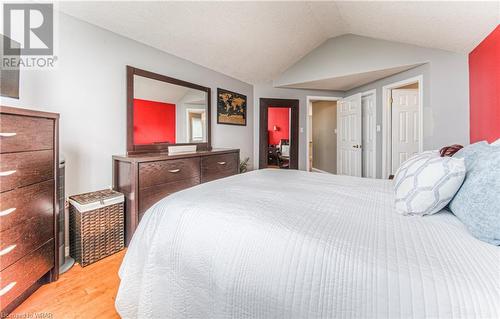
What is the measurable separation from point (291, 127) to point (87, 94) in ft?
12.0

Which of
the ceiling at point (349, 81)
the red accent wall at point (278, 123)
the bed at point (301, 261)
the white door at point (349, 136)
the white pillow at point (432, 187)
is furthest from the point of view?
the red accent wall at point (278, 123)

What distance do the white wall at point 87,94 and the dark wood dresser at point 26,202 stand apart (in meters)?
0.58

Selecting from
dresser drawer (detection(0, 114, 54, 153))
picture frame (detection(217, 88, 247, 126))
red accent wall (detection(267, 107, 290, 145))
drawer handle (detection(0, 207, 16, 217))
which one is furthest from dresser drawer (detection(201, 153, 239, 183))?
red accent wall (detection(267, 107, 290, 145))

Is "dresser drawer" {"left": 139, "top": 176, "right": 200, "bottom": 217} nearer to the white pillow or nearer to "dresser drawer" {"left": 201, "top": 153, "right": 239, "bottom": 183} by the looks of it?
"dresser drawer" {"left": 201, "top": 153, "right": 239, "bottom": 183}

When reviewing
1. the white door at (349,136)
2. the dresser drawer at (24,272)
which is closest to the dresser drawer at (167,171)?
the dresser drawer at (24,272)

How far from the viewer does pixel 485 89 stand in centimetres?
231

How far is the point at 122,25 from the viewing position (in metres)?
2.29

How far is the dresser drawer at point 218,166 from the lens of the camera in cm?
289

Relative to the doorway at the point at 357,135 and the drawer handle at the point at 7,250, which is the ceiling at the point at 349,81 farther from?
the drawer handle at the point at 7,250

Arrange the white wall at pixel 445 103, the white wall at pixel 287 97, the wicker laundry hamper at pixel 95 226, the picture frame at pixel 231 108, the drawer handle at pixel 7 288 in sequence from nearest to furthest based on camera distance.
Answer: the drawer handle at pixel 7 288 < the wicker laundry hamper at pixel 95 226 < the white wall at pixel 445 103 < the picture frame at pixel 231 108 < the white wall at pixel 287 97

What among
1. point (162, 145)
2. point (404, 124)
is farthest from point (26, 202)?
point (404, 124)

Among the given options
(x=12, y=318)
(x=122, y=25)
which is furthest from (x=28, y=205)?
(x=122, y=25)

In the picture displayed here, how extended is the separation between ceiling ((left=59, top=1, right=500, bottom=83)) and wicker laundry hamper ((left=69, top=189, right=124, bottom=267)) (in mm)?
1664

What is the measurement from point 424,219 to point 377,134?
11.9 feet
